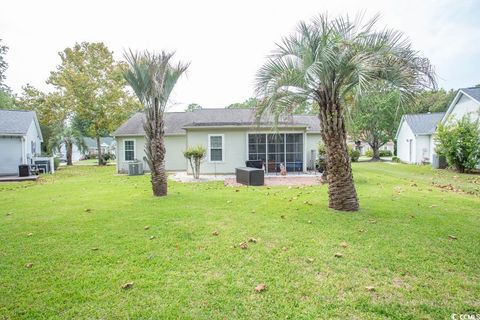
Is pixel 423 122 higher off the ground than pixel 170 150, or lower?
higher

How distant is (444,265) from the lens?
3.68 m

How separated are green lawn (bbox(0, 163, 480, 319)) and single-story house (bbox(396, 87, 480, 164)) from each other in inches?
609

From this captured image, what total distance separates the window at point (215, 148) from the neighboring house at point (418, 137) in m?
18.0

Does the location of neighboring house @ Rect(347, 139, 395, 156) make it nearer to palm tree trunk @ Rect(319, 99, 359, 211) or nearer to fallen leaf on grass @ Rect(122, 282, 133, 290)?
palm tree trunk @ Rect(319, 99, 359, 211)

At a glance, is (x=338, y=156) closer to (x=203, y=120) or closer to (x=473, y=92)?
(x=203, y=120)

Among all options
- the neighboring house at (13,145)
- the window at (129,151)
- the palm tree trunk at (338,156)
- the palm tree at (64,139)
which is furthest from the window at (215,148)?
the palm tree at (64,139)

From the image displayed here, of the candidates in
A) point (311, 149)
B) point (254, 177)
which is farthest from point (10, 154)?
point (311, 149)

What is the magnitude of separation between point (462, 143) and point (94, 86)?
96.6ft

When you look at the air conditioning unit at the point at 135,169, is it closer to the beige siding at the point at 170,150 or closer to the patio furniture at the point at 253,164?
the beige siding at the point at 170,150

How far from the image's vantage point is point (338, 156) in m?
6.60

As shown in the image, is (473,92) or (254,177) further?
(473,92)

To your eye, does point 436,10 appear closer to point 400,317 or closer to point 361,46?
point 361,46

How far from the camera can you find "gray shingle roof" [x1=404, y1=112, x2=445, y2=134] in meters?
25.0

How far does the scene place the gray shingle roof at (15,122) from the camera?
1758 centimetres
